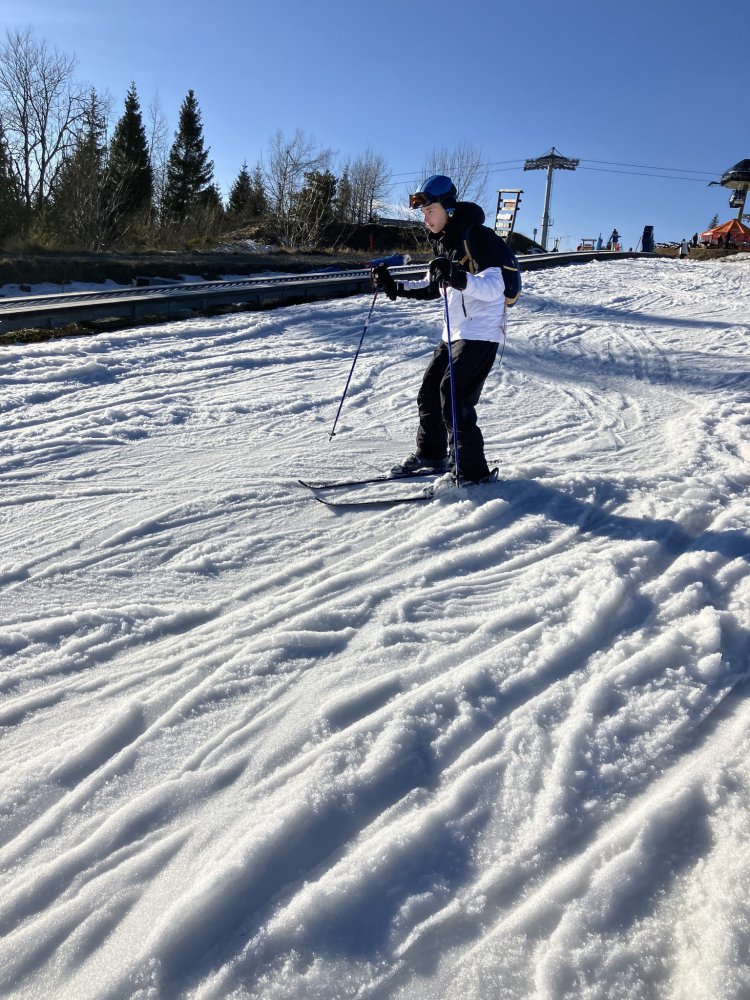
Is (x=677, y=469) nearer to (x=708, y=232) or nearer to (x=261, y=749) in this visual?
(x=261, y=749)

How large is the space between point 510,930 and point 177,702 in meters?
1.44

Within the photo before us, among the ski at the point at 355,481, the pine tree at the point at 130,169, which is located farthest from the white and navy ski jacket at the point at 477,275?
the pine tree at the point at 130,169

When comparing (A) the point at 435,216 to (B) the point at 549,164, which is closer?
(A) the point at 435,216

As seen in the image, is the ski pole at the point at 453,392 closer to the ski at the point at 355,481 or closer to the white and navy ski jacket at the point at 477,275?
the white and navy ski jacket at the point at 477,275

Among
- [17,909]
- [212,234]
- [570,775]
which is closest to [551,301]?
[570,775]

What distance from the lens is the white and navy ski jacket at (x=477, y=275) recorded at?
422 centimetres

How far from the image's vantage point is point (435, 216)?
14.4ft

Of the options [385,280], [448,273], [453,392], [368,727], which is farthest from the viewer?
[385,280]

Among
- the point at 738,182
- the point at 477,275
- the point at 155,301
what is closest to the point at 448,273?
the point at 477,275

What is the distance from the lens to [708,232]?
38719 millimetres

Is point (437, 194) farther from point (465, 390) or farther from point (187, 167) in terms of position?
point (187, 167)

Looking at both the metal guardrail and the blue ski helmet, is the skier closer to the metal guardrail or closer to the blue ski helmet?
the blue ski helmet

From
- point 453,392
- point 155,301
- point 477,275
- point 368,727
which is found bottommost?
point 368,727

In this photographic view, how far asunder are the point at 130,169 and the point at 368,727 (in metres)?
37.3
